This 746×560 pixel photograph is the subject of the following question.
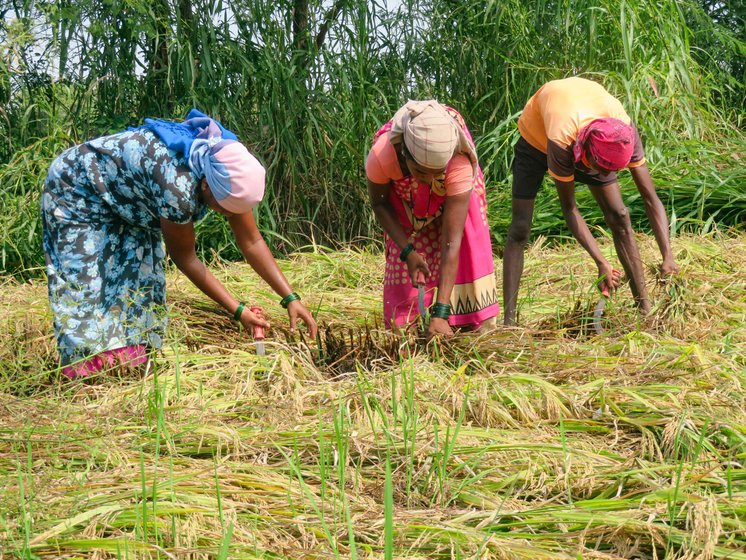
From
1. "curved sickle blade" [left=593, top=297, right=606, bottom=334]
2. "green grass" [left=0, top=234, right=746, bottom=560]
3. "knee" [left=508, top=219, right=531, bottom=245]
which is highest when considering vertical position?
"knee" [left=508, top=219, right=531, bottom=245]

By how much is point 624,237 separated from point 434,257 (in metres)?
0.66

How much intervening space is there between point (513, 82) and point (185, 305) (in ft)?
8.37

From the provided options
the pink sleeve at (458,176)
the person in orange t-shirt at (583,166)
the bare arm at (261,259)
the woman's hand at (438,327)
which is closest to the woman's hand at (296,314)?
the bare arm at (261,259)

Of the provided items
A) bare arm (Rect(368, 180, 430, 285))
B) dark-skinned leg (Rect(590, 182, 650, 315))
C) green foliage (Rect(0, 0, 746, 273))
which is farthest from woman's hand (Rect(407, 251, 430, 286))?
green foliage (Rect(0, 0, 746, 273))

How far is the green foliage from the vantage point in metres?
4.98

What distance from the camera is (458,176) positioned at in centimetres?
302

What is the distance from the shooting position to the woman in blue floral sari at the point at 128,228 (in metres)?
2.71

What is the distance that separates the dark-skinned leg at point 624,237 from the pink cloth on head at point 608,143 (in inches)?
8.2

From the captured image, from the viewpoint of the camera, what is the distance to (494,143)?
17.5 ft

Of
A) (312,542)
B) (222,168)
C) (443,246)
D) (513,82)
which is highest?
(513,82)

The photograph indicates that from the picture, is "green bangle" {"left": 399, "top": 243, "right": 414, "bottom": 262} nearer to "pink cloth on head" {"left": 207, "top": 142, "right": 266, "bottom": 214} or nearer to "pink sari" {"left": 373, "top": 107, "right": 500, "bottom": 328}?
"pink sari" {"left": 373, "top": 107, "right": 500, "bottom": 328}

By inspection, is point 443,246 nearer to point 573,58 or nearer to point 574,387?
point 574,387

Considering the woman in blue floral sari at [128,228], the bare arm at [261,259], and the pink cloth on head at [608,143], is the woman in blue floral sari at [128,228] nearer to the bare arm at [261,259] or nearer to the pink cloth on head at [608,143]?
the bare arm at [261,259]

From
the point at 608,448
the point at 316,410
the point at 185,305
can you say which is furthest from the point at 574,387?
the point at 185,305
